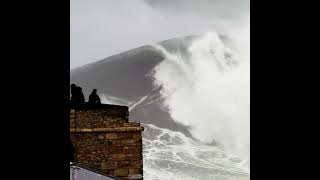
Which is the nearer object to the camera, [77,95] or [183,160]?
[77,95]

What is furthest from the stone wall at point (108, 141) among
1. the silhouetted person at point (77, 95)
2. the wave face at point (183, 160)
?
the wave face at point (183, 160)

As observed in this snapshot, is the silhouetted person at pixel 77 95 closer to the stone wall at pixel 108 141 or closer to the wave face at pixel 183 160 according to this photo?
the stone wall at pixel 108 141

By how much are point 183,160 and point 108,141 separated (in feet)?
128

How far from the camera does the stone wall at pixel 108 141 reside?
14.0 meters

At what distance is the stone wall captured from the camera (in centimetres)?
1401

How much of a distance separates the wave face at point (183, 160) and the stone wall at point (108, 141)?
32.3 meters

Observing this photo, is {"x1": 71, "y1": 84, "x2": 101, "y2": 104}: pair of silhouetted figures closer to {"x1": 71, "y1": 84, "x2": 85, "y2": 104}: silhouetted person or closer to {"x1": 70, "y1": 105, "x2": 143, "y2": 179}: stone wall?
{"x1": 71, "y1": 84, "x2": 85, "y2": 104}: silhouetted person

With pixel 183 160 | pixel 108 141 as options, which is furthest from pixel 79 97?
pixel 183 160

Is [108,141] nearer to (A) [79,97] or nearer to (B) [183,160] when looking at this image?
(A) [79,97]

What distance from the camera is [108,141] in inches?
559
